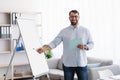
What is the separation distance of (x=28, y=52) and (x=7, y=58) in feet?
6.80

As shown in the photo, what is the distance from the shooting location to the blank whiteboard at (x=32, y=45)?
4.12 m

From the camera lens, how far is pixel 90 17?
627cm

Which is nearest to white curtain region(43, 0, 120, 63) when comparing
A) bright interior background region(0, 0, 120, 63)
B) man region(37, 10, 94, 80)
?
bright interior background region(0, 0, 120, 63)

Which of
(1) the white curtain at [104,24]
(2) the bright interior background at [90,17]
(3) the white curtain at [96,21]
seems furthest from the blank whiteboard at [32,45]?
(1) the white curtain at [104,24]

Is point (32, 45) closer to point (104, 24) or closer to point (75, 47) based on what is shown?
point (75, 47)

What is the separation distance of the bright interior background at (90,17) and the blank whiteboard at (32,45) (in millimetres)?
1738

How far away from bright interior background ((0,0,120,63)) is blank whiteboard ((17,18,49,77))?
1738 mm

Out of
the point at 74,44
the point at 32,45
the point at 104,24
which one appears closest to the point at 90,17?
the point at 104,24

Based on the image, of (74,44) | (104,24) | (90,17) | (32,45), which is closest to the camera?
(74,44)

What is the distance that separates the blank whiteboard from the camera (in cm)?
412

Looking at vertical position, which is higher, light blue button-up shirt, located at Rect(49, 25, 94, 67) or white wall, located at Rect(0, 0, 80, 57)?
white wall, located at Rect(0, 0, 80, 57)

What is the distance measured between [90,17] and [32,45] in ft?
8.01

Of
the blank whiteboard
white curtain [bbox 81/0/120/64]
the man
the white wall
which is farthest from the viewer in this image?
the white wall

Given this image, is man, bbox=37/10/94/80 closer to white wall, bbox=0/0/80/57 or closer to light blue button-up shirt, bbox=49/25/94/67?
light blue button-up shirt, bbox=49/25/94/67
